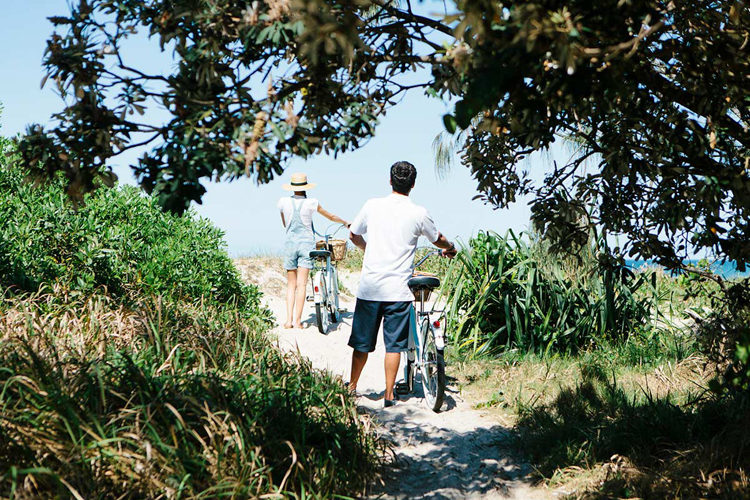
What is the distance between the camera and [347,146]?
2.90 m

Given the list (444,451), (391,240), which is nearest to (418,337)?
(391,240)

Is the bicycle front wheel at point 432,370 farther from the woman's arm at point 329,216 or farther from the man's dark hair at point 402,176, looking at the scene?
the woman's arm at point 329,216

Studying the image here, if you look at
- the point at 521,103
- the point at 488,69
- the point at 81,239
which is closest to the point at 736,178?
the point at 521,103

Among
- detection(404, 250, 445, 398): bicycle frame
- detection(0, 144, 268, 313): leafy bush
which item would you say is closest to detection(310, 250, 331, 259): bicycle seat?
detection(0, 144, 268, 313): leafy bush

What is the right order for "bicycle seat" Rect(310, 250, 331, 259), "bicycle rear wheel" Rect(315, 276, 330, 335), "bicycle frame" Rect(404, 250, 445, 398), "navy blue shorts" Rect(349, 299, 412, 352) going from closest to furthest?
"navy blue shorts" Rect(349, 299, 412, 352) → "bicycle frame" Rect(404, 250, 445, 398) → "bicycle seat" Rect(310, 250, 331, 259) → "bicycle rear wheel" Rect(315, 276, 330, 335)

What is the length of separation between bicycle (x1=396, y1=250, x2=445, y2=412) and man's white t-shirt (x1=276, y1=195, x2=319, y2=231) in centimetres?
317

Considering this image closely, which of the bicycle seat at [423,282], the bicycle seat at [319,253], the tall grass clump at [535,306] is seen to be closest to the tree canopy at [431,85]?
the bicycle seat at [423,282]

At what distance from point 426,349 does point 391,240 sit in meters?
1.09

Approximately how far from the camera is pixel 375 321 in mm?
5312

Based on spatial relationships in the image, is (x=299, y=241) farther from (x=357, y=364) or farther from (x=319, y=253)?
(x=357, y=364)

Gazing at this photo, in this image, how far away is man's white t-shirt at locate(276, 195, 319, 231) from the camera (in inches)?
336

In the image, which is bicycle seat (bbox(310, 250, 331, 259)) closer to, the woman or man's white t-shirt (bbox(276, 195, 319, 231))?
the woman

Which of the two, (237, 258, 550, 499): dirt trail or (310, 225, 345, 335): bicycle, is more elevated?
(310, 225, 345, 335): bicycle

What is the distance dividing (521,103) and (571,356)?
4.99 m
